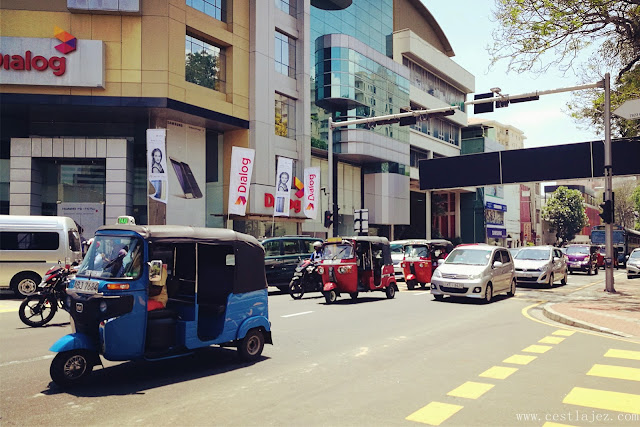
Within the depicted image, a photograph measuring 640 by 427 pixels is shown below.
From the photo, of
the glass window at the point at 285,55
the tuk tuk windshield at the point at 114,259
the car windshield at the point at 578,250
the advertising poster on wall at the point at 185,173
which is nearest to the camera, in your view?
the tuk tuk windshield at the point at 114,259

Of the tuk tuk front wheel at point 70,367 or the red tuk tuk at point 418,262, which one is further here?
the red tuk tuk at point 418,262

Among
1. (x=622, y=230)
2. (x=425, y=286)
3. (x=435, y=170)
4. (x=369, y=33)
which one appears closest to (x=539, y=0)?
(x=425, y=286)

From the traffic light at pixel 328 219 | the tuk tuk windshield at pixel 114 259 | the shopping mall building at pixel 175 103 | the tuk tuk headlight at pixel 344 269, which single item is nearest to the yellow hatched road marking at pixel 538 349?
the tuk tuk windshield at pixel 114 259

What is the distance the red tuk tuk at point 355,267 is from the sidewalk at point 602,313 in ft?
15.9

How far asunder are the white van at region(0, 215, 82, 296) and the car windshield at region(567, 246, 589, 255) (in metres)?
27.7

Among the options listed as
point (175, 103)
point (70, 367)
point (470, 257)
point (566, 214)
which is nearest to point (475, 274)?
point (470, 257)

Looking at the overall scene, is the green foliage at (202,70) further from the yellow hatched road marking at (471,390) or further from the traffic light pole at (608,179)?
the yellow hatched road marking at (471,390)

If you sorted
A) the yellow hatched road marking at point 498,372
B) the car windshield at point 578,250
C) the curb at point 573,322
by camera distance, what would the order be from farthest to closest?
the car windshield at point 578,250
the curb at point 573,322
the yellow hatched road marking at point 498,372

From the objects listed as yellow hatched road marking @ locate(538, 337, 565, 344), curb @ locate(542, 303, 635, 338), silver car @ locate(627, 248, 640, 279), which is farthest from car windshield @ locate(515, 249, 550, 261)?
yellow hatched road marking @ locate(538, 337, 565, 344)

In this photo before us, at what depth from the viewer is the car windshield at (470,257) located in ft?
56.8

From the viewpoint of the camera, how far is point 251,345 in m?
8.20

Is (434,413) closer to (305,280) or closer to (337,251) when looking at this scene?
(337,251)

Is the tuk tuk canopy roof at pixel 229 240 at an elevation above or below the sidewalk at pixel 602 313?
above

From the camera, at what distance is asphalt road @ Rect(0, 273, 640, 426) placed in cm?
549
